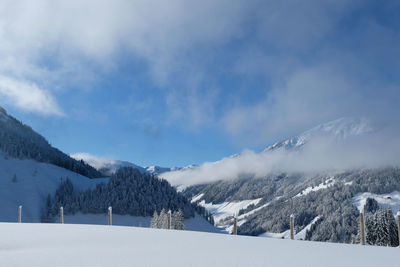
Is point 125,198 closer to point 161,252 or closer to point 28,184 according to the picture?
point 28,184

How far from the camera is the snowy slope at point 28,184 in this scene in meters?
99.2

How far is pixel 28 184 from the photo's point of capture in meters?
113

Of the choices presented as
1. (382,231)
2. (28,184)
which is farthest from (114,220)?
(382,231)

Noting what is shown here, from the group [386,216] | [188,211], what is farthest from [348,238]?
[386,216]

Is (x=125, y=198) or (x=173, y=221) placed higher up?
(x=125, y=198)

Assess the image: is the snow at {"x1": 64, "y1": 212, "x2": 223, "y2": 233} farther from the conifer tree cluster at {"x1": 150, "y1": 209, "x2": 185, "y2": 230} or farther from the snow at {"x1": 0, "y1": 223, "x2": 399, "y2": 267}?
the snow at {"x1": 0, "y1": 223, "x2": 399, "y2": 267}

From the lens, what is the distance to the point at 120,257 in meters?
6.72

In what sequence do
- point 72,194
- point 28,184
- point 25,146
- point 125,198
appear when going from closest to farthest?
point 125,198 → point 72,194 → point 28,184 → point 25,146

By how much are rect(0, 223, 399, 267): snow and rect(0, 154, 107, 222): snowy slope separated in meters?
96.8

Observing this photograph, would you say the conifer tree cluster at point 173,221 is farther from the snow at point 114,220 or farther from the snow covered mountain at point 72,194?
the snow covered mountain at point 72,194

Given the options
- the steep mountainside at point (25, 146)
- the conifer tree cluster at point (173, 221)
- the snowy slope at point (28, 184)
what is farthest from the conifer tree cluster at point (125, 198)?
the conifer tree cluster at point (173, 221)

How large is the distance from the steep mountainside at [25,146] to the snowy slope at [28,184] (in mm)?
4785

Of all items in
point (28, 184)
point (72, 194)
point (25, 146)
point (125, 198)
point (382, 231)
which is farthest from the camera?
point (25, 146)

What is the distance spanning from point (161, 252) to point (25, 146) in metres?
147
